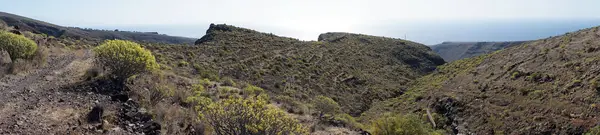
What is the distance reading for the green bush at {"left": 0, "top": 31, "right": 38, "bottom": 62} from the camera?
14.8 metres

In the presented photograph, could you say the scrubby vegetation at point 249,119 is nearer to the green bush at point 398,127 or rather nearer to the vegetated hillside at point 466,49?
the green bush at point 398,127

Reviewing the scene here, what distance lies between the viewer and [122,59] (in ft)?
39.3

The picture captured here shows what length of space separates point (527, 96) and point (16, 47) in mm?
21058

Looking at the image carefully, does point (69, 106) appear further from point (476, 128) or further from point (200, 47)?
Result: point (200, 47)

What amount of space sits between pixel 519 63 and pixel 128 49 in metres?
20.8

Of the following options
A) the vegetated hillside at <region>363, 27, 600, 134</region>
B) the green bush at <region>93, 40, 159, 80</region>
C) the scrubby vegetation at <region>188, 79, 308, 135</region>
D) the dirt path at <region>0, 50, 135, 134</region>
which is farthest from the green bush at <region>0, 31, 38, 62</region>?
the vegetated hillside at <region>363, 27, 600, 134</region>

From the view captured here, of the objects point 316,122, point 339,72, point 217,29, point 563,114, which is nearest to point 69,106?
point 316,122

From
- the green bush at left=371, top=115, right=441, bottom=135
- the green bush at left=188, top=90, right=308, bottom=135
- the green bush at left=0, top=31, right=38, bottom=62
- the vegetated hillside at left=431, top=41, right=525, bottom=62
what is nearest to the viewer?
the green bush at left=188, top=90, right=308, bottom=135

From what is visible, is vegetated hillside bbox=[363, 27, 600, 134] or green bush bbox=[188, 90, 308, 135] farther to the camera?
vegetated hillside bbox=[363, 27, 600, 134]

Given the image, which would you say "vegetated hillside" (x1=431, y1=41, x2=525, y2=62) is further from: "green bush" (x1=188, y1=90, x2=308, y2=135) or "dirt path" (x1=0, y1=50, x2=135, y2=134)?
"green bush" (x1=188, y1=90, x2=308, y2=135)

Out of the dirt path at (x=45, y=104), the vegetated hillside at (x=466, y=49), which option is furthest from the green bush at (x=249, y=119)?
Result: the vegetated hillside at (x=466, y=49)

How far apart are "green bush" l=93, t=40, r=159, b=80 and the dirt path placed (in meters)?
1.03

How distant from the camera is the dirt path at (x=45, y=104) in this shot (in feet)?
23.5

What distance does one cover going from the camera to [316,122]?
12.0 m
